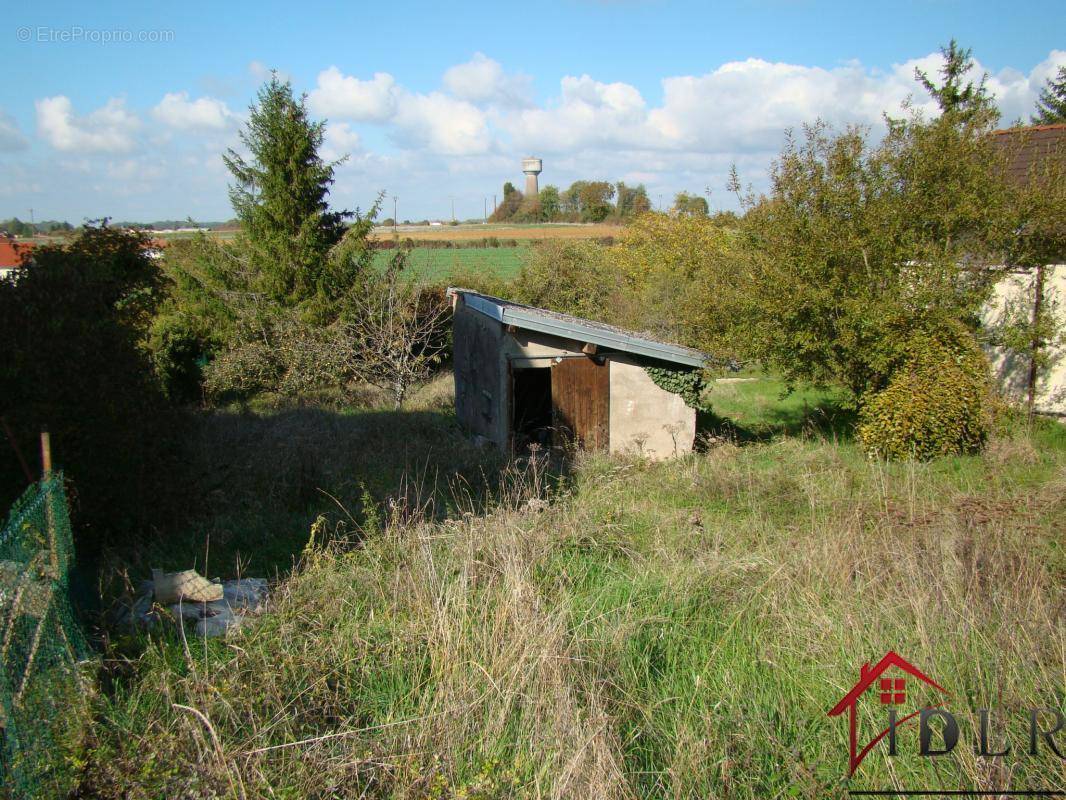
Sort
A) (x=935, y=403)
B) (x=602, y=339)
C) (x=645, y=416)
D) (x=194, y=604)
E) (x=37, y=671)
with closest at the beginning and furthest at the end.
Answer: (x=37, y=671), (x=194, y=604), (x=935, y=403), (x=602, y=339), (x=645, y=416)

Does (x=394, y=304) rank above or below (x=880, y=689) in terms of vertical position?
above

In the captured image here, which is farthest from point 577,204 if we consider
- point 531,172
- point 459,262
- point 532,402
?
point 532,402

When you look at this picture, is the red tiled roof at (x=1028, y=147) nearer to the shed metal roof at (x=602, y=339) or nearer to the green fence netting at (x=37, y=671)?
the shed metal roof at (x=602, y=339)

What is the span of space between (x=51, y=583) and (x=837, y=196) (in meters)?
11.1

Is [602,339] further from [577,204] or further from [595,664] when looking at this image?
[577,204]

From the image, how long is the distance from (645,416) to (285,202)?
44.4ft

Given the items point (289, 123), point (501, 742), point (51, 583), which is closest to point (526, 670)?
point (501, 742)

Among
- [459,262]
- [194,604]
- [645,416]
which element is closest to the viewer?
[194,604]

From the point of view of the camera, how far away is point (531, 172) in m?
80.7

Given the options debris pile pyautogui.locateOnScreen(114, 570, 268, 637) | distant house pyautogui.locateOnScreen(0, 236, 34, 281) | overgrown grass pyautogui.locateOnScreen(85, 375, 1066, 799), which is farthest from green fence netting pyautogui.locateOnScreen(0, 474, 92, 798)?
distant house pyautogui.locateOnScreen(0, 236, 34, 281)

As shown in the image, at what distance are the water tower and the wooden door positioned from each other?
233 ft

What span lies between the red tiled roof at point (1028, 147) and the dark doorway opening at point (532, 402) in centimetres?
860

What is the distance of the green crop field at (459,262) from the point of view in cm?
2492

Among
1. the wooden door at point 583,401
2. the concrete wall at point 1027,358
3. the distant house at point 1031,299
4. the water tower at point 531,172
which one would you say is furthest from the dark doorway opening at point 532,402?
the water tower at point 531,172
